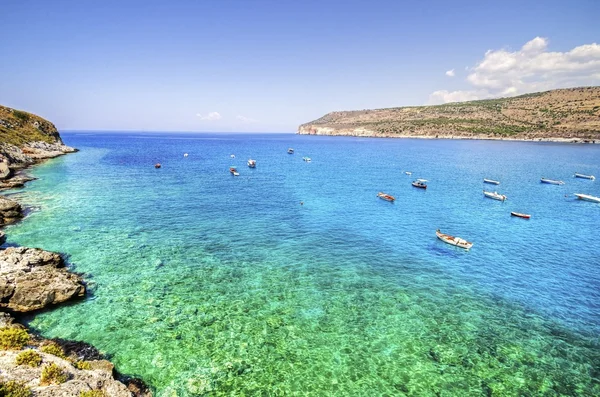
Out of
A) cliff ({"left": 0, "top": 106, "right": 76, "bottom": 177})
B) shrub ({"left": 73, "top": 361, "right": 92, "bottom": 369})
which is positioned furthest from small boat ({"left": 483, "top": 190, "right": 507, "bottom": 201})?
cliff ({"left": 0, "top": 106, "right": 76, "bottom": 177})

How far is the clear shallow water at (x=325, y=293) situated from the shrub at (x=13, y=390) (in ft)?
19.2

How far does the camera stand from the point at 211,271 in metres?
26.6

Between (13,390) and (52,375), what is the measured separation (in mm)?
1582

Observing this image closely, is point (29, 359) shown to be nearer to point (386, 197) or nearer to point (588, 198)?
point (386, 197)

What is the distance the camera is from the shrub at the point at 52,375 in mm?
11120

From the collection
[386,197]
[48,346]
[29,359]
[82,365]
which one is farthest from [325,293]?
[386,197]

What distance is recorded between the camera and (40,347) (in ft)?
49.4

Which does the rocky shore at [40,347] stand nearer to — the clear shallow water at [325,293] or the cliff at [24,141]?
the clear shallow water at [325,293]

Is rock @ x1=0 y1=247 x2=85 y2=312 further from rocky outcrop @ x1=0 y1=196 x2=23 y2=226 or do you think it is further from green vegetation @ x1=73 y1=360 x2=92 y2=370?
rocky outcrop @ x1=0 y1=196 x2=23 y2=226

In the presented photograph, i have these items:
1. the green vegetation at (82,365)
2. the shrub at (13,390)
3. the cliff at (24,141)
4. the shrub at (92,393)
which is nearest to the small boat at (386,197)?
the green vegetation at (82,365)

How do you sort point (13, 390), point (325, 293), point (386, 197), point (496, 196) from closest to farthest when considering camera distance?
point (13, 390) < point (325, 293) < point (386, 197) < point (496, 196)

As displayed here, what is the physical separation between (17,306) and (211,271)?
13.1 metres

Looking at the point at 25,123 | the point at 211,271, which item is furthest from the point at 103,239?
the point at 25,123

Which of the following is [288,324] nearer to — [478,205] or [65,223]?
[65,223]
